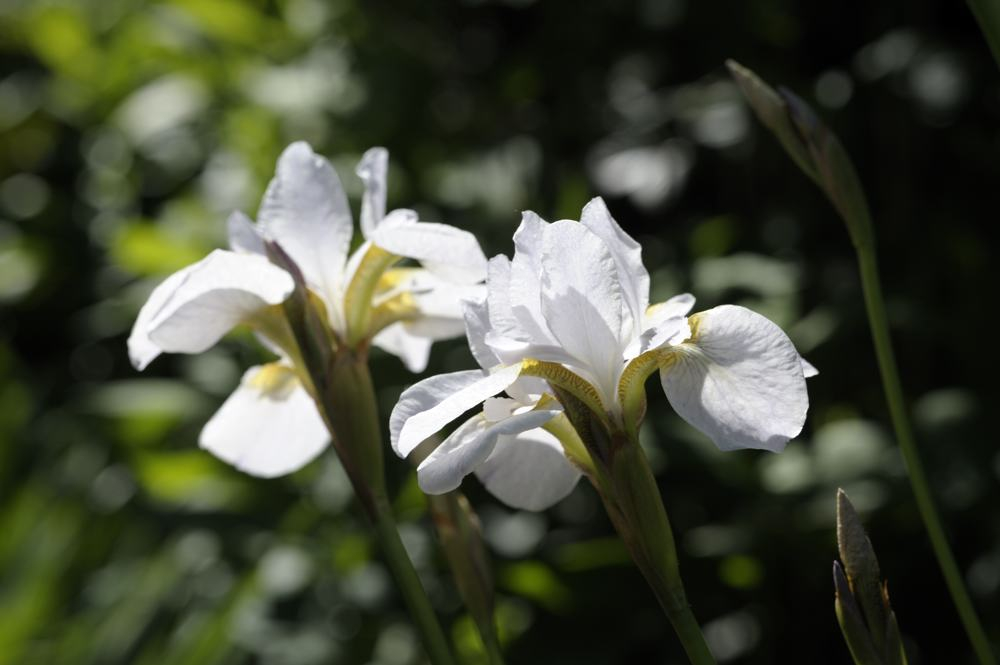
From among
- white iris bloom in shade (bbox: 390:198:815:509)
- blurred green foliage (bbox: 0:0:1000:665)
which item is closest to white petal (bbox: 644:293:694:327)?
white iris bloom in shade (bbox: 390:198:815:509)

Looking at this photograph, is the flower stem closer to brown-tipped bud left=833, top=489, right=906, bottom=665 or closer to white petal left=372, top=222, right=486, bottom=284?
white petal left=372, top=222, right=486, bottom=284

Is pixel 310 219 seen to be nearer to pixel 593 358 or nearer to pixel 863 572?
pixel 593 358

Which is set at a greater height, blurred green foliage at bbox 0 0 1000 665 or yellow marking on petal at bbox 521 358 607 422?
yellow marking on petal at bbox 521 358 607 422

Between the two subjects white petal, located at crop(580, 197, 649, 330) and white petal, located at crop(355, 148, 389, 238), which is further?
white petal, located at crop(355, 148, 389, 238)

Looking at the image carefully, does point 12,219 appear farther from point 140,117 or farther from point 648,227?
point 648,227

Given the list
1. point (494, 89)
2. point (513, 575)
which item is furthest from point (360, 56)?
point (513, 575)

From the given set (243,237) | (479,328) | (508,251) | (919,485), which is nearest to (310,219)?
(243,237)
